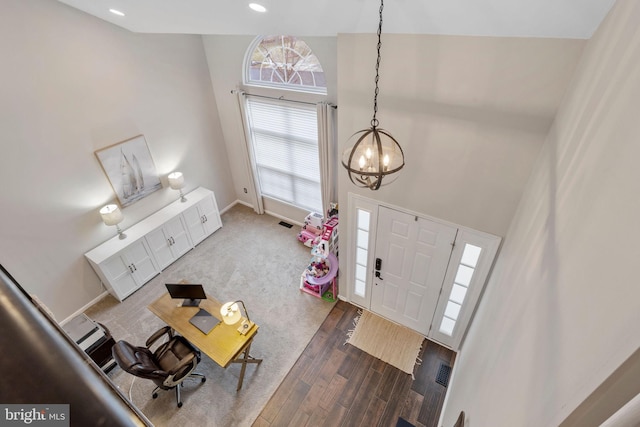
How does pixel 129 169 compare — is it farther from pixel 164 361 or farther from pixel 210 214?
pixel 164 361

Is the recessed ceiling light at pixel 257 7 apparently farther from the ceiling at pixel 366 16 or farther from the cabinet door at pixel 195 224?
the cabinet door at pixel 195 224

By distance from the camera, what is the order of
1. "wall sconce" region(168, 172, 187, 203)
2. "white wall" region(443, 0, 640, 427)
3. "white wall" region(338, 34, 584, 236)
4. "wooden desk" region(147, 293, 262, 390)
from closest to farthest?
1. "white wall" region(443, 0, 640, 427)
2. "white wall" region(338, 34, 584, 236)
3. "wooden desk" region(147, 293, 262, 390)
4. "wall sconce" region(168, 172, 187, 203)

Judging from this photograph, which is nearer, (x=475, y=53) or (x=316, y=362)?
(x=475, y=53)

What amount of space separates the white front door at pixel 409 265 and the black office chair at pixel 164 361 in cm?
246

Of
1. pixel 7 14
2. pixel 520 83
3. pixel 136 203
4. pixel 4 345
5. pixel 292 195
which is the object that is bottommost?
pixel 292 195

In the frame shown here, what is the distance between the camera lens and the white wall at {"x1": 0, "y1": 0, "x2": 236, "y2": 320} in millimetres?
3766

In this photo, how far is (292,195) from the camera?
246 inches

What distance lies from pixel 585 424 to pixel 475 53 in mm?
2500

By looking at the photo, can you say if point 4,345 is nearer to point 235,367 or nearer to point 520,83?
point 520,83

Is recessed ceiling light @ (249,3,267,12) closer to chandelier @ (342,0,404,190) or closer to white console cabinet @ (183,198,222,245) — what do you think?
chandelier @ (342,0,404,190)

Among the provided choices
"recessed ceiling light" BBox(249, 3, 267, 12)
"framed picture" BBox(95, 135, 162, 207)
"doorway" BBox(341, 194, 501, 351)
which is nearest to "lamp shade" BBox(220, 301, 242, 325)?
"doorway" BBox(341, 194, 501, 351)

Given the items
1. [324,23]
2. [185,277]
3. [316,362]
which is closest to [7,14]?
[324,23]

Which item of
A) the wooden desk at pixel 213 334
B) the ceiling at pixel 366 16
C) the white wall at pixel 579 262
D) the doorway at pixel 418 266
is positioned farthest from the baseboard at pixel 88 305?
the white wall at pixel 579 262

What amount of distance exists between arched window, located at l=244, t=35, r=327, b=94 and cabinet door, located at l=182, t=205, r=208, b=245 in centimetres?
242
